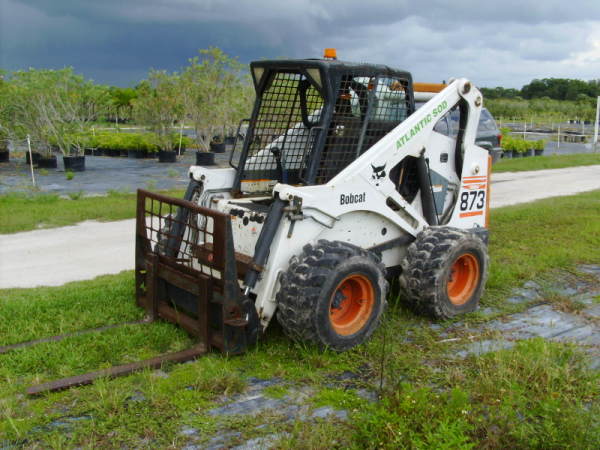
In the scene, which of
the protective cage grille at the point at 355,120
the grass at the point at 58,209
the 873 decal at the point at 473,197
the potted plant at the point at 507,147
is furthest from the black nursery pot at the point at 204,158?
the protective cage grille at the point at 355,120

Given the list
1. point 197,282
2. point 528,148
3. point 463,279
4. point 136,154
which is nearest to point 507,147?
point 528,148

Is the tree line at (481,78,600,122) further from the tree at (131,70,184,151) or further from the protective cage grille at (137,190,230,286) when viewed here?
the protective cage grille at (137,190,230,286)

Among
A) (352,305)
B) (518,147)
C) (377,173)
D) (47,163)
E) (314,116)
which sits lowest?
(352,305)

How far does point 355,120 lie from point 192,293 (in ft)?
6.57

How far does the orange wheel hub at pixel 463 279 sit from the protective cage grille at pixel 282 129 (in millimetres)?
1698

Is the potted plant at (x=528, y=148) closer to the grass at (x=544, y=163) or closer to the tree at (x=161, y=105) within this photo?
the grass at (x=544, y=163)

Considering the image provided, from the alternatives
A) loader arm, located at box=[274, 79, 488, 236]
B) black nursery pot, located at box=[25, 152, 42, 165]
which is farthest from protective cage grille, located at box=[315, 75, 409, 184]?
black nursery pot, located at box=[25, 152, 42, 165]

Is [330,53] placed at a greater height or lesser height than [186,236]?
greater

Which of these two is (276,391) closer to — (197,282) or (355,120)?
(197,282)

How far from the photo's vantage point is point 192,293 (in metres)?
4.95

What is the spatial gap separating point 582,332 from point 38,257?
6.34 metres

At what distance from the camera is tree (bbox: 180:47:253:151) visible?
20.5m

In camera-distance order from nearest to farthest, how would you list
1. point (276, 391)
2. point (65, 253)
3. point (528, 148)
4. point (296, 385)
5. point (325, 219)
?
point (276, 391) → point (296, 385) → point (325, 219) → point (65, 253) → point (528, 148)

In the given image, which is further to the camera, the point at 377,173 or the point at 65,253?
the point at 65,253
